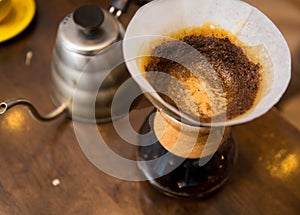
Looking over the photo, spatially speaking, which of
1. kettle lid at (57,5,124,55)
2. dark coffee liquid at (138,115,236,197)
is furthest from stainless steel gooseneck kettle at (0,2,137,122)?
dark coffee liquid at (138,115,236,197)

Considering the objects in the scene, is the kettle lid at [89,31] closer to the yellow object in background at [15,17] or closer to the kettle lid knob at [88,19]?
the kettle lid knob at [88,19]

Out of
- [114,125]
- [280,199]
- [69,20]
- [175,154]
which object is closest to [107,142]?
[114,125]

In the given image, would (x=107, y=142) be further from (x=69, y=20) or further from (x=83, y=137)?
(x=69, y=20)

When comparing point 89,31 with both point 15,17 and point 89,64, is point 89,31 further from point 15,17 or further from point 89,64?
point 15,17

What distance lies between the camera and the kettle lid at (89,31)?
0.87 metres

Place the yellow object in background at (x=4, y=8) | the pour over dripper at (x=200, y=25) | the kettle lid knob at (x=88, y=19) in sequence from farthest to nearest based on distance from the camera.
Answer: the yellow object in background at (x=4, y=8) < the kettle lid knob at (x=88, y=19) < the pour over dripper at (x=200, y=25)

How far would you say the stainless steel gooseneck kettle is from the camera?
2.91ft

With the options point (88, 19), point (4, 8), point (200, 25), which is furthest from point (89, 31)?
point (4, 8)

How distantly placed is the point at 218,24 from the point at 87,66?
297mm

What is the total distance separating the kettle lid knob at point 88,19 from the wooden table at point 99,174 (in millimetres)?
259

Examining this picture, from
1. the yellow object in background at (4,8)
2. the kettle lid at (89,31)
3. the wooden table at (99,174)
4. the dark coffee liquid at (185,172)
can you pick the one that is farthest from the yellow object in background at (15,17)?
the dark coffee liquid at (185,172)

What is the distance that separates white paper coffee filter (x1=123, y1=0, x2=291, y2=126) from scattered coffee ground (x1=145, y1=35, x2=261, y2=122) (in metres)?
0.03

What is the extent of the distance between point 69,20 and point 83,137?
271 millimetres

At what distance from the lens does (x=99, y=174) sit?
96 cm
